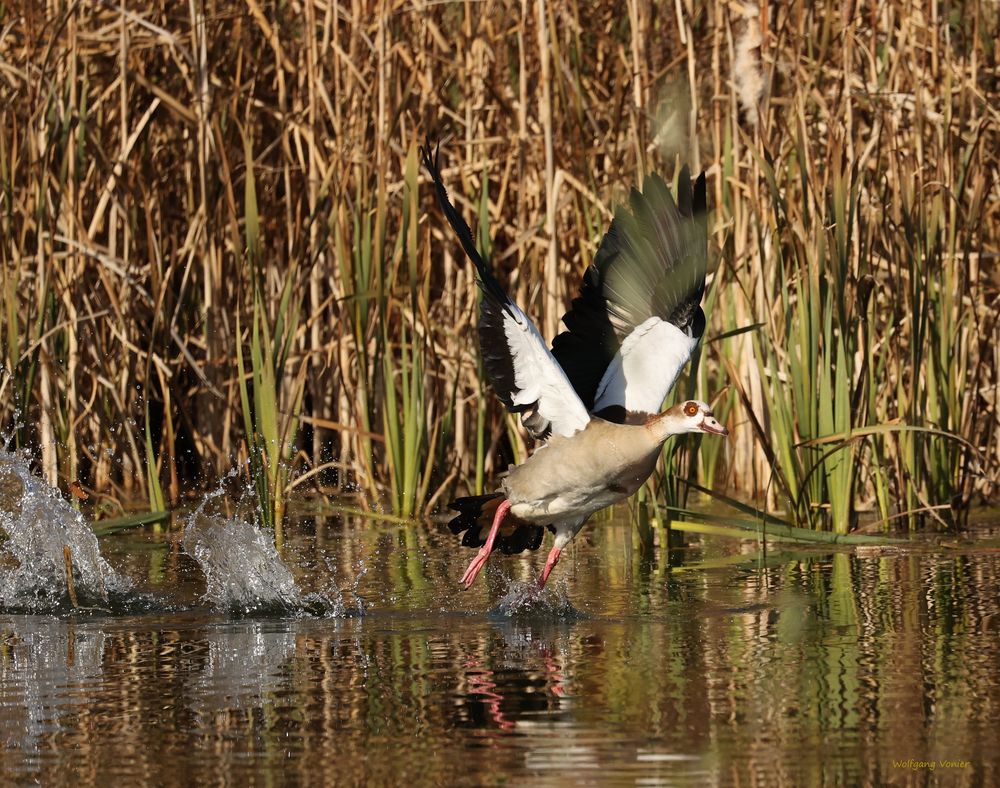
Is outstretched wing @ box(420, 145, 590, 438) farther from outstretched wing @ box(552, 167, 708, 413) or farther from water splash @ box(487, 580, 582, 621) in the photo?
water splash @ box(487, 580, 582, 621)

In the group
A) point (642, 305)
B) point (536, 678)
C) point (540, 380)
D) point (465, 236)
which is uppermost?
point (465, 236)

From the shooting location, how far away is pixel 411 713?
145 inches

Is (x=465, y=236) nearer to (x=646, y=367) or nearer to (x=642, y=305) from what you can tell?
(x=642, y=305)

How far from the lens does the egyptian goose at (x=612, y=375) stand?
5.67 meters

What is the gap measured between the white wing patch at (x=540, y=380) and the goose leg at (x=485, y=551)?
13.1 inches

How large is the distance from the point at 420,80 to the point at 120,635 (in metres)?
3.60

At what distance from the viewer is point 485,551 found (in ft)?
19.2

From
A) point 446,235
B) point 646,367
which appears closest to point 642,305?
point 646,367

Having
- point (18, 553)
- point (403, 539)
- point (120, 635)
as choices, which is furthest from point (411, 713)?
point (403, 539)

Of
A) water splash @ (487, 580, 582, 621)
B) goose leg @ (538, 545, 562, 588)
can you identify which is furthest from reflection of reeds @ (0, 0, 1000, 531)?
water splash @ (487, 580, 582, 621)

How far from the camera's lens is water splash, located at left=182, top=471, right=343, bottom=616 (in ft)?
17.3

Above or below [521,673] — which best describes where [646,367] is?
above

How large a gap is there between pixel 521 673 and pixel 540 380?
5.95 feet

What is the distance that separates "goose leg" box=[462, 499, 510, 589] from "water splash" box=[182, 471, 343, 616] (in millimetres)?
503
